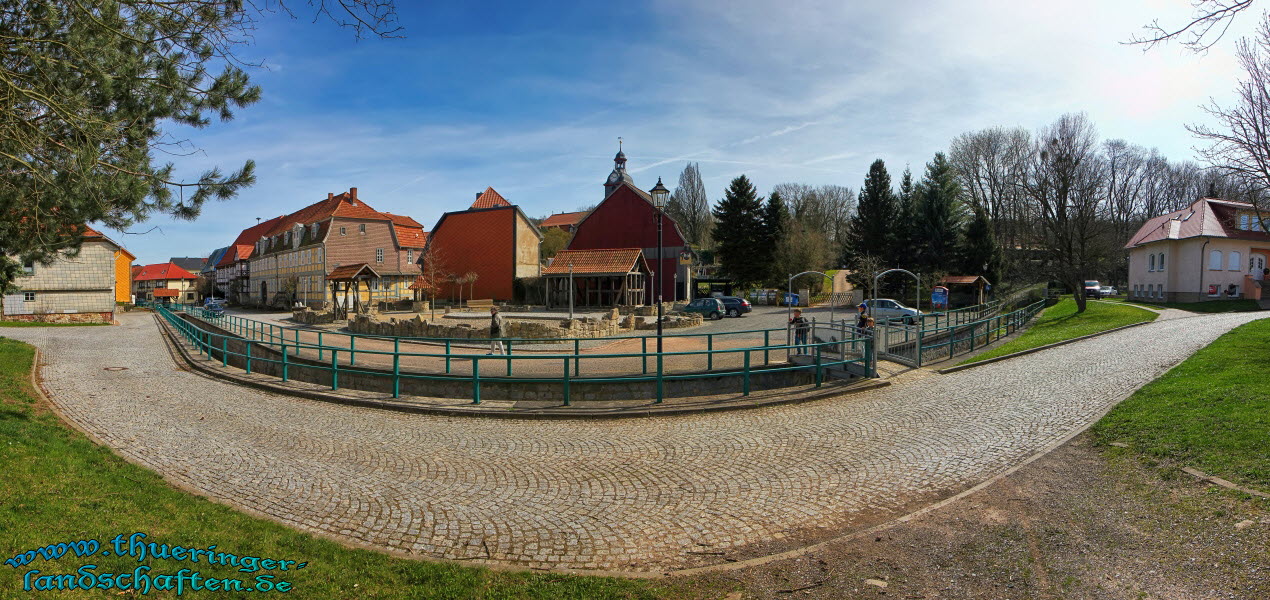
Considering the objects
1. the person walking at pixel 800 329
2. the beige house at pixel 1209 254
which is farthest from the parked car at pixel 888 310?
the beige house at pixel 1209 254

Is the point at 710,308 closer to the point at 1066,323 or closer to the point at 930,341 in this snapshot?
the point at 930,341

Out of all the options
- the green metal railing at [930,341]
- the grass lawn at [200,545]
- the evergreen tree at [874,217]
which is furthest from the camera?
the evergreen tree at [874,217]

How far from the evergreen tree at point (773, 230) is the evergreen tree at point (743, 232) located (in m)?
0.27

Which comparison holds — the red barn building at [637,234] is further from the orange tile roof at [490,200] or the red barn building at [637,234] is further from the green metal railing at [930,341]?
the green metal railing at [930,341]

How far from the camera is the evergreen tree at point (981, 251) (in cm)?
4472

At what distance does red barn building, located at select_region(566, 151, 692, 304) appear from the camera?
4647cm

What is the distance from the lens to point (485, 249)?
48594 millimetres

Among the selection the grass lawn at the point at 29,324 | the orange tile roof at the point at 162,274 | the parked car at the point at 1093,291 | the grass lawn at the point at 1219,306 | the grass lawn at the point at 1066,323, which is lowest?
the grass lawn at the point at 29,324

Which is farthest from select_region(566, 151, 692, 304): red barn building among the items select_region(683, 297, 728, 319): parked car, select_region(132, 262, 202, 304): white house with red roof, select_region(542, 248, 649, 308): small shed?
select_region(132, 262, 202, 304): white house with red roof

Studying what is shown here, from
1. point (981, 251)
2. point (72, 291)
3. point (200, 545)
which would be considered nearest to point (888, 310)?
point (981, 251)

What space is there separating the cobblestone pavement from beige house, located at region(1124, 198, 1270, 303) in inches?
1139

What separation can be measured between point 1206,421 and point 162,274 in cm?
10807

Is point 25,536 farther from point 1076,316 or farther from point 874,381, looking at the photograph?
point 1076,316

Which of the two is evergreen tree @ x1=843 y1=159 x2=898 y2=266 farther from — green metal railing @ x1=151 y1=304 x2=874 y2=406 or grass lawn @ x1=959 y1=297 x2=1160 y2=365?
green metal railing @ x1=151 y1=304 x2=874 y2=406
